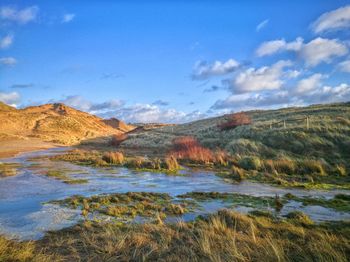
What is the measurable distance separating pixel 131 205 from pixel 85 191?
133 inches

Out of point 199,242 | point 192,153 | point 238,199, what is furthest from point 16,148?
point 199,242

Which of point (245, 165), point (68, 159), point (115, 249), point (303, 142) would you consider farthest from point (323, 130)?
point (115, 249)

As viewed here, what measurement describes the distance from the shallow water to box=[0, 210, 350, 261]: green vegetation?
1.05 meters

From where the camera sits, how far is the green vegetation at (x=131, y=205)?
9656 millimetres

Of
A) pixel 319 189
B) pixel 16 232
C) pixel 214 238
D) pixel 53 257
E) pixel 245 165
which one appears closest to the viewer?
pixel 53 257

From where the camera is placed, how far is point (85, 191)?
13.2m

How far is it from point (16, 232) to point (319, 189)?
11868 millimetres

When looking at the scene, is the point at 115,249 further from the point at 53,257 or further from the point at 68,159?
the point at 68,159

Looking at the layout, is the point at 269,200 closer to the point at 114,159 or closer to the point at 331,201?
the point at 331,201

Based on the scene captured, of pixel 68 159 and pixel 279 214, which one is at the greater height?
pixel 68 159

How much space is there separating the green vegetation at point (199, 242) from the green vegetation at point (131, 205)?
118cm

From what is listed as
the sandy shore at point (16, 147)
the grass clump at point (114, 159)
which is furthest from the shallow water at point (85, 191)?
the sandy shore at point (16, 147)

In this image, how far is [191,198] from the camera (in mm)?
12039

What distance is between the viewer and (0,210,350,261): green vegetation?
6.20m
